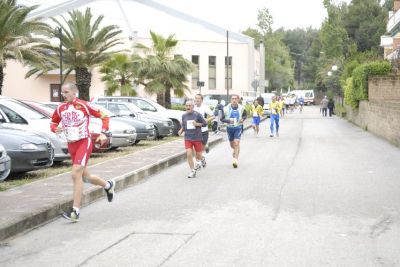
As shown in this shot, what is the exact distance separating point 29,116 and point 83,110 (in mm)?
6111

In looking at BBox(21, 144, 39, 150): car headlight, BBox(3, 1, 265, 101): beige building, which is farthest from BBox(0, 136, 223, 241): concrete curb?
BBox(3, 1, 265, 101): beige building

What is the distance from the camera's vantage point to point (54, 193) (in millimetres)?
9445

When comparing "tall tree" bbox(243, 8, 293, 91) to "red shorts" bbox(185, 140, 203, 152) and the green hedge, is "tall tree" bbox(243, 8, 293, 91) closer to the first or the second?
the green hedge

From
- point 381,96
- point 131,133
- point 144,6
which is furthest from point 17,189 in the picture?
point 144,6

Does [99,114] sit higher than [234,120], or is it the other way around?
[99,114]

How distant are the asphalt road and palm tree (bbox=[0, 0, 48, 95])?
1638 cm

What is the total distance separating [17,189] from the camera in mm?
9867

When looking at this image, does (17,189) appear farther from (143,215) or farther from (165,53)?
(165,53)

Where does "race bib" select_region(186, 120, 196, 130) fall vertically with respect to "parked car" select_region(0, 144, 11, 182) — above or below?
above

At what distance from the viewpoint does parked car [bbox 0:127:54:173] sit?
10.9 meters

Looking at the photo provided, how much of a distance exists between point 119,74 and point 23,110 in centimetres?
2536

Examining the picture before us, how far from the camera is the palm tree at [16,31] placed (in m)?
26.5

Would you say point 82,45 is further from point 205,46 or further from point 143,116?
point 205,46

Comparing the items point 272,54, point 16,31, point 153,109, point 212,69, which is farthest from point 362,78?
point 272,54
